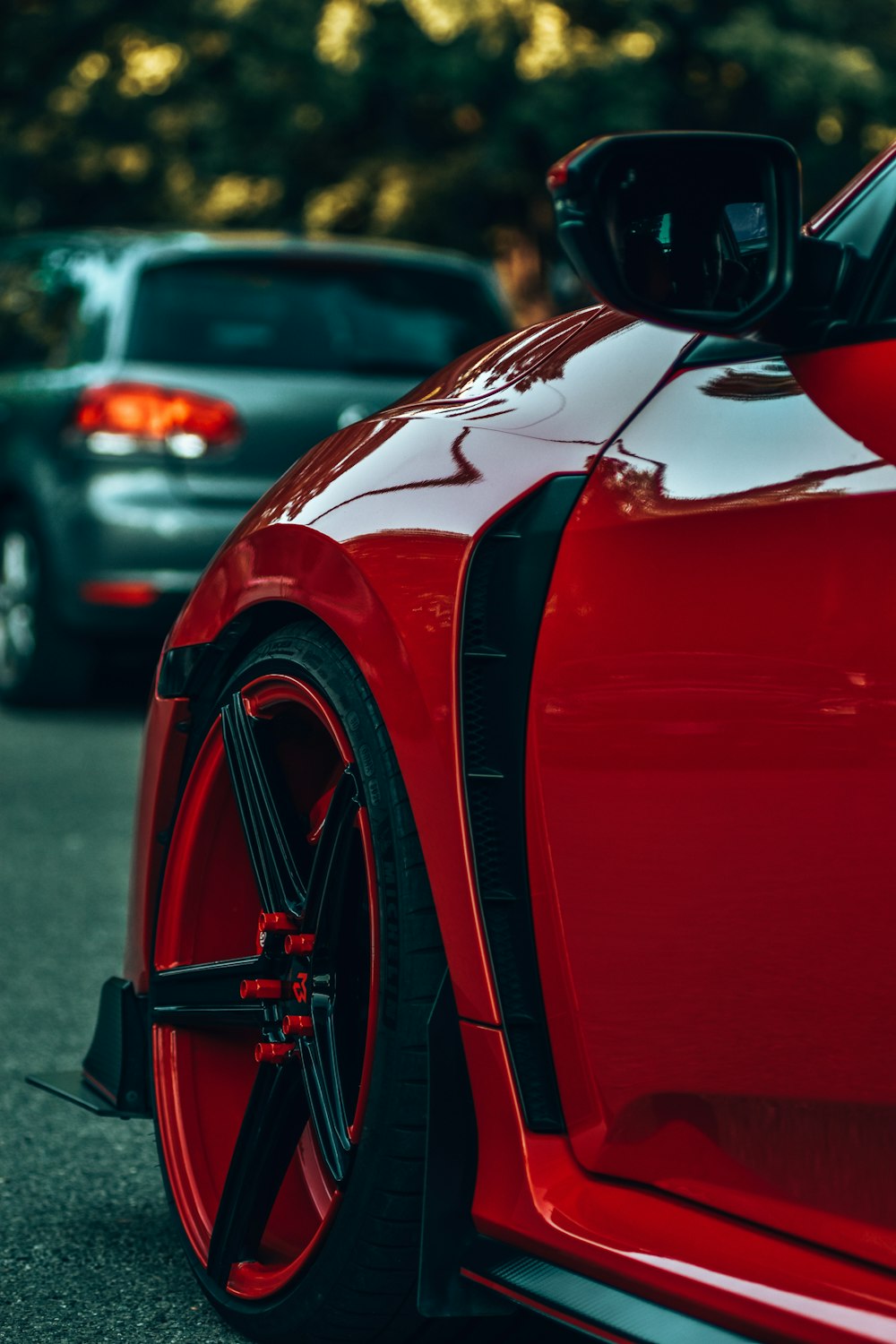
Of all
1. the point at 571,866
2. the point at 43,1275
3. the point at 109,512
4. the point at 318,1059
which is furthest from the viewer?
Result: the point at 109,512

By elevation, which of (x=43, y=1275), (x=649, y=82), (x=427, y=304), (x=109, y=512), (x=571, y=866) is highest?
(x=649, y=82)

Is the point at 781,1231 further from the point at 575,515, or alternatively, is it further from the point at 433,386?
the point at 433,386

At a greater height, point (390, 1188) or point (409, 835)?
point (409, 835)

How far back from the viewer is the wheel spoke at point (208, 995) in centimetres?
251

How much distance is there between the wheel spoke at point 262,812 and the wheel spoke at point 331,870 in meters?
0.08

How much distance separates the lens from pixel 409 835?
7.13 ft

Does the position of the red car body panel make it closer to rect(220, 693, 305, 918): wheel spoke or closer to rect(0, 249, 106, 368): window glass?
rect(220, 693, 305, 918): wheel spoke

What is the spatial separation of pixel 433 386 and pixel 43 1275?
125 cm

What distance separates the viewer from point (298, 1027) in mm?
2406

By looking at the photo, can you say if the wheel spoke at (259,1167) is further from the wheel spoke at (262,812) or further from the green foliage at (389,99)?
the green foliage at (389,99)

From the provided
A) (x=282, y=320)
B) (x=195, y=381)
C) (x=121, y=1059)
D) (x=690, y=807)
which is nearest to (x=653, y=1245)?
(x=690, y=807)

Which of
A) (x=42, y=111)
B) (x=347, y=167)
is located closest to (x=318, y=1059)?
(x=347, y=167)

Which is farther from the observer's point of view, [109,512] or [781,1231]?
[109,512]

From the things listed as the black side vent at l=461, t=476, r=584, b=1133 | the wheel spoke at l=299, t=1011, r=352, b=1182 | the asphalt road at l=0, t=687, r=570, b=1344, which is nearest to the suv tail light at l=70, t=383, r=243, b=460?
the asphalt road at l=0, t=687, r=570, b=1344
